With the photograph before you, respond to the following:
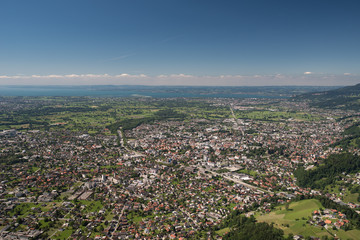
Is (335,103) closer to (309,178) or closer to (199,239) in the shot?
(309,178)

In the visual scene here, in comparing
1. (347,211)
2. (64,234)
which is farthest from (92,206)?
(347,211)

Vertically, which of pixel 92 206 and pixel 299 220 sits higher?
pixel 92 206

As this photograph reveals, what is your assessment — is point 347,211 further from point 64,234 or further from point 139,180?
point 64,234

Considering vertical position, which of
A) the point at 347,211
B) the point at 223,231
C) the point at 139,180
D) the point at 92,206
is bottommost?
the point at 223,231

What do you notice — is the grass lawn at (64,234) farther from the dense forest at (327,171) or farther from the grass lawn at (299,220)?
the dense forest at (327,171)

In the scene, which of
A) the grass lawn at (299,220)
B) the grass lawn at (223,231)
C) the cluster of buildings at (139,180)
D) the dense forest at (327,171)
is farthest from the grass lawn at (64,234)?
the dense forest at (327,171)

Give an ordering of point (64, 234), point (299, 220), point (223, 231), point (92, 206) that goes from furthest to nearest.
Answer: point (92, 206) → point (299, 220) → point (223, 231) → point (64, 234)

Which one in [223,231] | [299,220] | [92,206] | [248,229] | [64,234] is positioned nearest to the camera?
[64,234]

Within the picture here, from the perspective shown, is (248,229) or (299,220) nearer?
(248,229)
